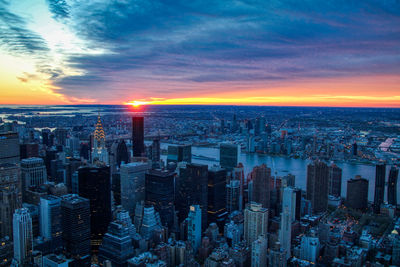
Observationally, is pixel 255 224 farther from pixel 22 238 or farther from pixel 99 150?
pixel 99 150

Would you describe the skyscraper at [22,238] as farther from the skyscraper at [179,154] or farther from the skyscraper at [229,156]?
the skyscraper at [229,156]

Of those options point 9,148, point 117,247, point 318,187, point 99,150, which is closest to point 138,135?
point 99,150

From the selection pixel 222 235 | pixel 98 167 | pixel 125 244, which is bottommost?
pixel 222 235

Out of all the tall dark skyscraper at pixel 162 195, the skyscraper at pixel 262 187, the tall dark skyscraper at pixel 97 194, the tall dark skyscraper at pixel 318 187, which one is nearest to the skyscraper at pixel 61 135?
the tall dark skyscraper at pixel 97 194

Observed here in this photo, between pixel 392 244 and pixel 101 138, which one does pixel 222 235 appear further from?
pixel 101 138

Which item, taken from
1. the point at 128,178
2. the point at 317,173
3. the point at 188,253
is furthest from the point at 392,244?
the point at 128,178

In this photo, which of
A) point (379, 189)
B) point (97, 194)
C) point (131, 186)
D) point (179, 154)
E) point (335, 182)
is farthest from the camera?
point (179, 154)
